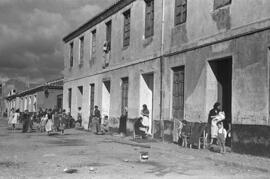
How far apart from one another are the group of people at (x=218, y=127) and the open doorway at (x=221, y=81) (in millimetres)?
489

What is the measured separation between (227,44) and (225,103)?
2.03 metres

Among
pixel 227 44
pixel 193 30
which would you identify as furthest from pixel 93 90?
pixel 227 44

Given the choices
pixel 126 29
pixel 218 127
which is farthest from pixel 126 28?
pixel 218 127

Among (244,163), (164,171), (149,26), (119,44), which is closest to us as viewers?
(164,171)

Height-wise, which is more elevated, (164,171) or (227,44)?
(227,44)

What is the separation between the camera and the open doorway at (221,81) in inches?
539

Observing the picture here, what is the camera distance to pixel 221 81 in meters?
13.9

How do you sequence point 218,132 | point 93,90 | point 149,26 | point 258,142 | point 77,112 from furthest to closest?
point 77,112 → point 93,90 → point 149,26 → point 218,132 → point 258,142

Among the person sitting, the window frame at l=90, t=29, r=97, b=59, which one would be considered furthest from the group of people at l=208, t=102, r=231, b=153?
the window frame at l=90, t=29, r=97, b=59

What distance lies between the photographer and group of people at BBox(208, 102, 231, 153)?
12.3 meters

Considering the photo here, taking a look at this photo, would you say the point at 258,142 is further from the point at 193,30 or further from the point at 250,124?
the point at 193,30

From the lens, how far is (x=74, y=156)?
1163 cm

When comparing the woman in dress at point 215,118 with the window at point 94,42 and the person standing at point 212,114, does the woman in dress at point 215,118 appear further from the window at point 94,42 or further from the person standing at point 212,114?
the window at point 94,42

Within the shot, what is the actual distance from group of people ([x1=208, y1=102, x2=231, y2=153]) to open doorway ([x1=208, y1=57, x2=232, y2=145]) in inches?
19.2
